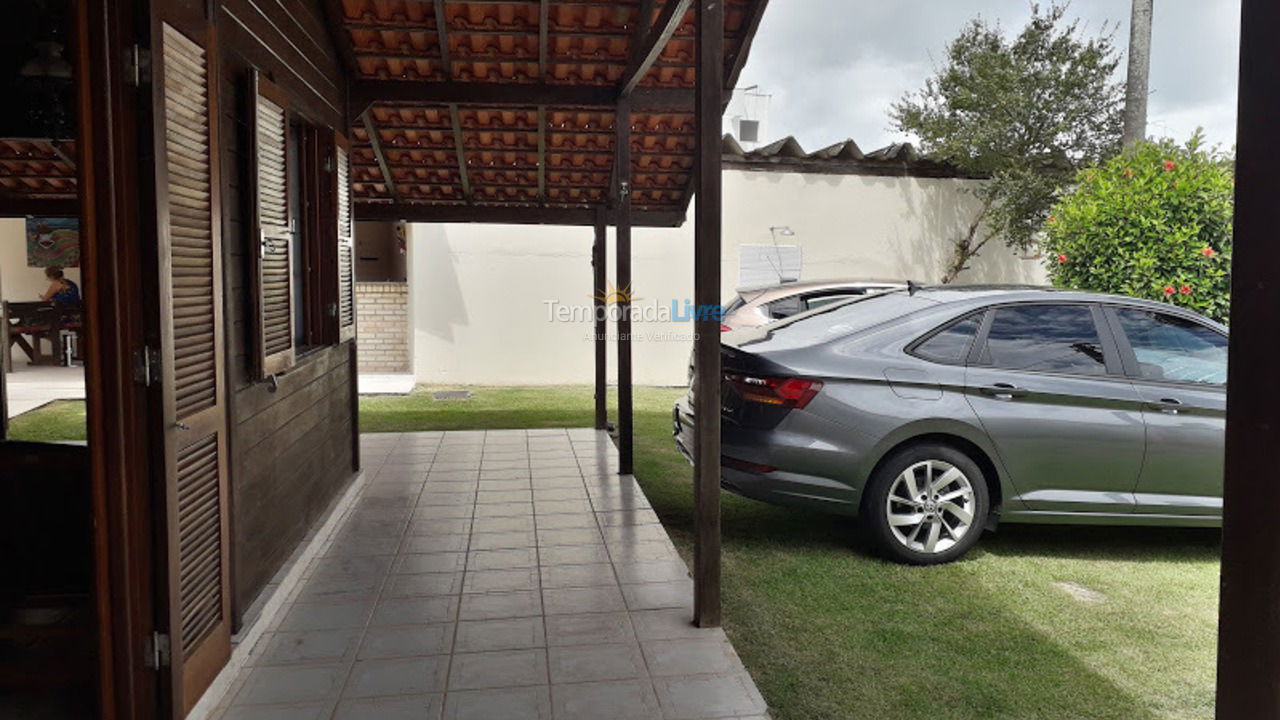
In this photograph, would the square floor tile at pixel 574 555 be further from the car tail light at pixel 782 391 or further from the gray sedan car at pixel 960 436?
the car tail light at pixel 782 391

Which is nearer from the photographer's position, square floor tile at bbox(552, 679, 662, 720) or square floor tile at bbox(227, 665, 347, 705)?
square floor tile at bbox(552, 679, 662, 720)

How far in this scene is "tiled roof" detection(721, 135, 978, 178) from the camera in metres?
12.3

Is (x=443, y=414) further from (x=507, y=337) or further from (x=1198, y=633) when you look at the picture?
(x=1198, y=633)

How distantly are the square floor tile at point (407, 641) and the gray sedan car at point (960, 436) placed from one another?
1704 millimetres

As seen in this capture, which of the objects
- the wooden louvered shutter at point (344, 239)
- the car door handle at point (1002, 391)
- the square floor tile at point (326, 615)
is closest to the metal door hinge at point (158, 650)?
the square floor tile at point (326, 615)

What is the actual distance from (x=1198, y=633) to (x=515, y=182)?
637cm

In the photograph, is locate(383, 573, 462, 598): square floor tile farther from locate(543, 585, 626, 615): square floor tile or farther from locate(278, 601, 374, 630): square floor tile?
locate(543, 585, 626, 615): square floor tile

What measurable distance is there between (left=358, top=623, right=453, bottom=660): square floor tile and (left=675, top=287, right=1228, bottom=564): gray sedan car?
67.1 inches

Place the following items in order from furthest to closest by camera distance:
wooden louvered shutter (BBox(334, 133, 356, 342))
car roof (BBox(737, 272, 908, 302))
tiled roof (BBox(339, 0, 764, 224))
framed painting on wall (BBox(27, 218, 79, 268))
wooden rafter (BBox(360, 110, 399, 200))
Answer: framed painting on wall (BBox(27, 218, 79, 268)) < car roof (BBox(737, 272, 908, 302)) < wooden rafter (BBox(360, 110, 399, 200)) < tiled roof (BBox(339, 0, 764, 224)) < wooden louvered shutter (BBox(334, 133, 356, 342))

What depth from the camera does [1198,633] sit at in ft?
12.1

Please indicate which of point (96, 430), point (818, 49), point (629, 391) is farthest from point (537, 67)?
point (818, 49)

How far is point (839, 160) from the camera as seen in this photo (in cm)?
1259

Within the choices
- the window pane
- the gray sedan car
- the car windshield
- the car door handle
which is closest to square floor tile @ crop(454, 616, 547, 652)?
the gray sedan car

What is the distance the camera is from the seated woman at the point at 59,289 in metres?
12.9
